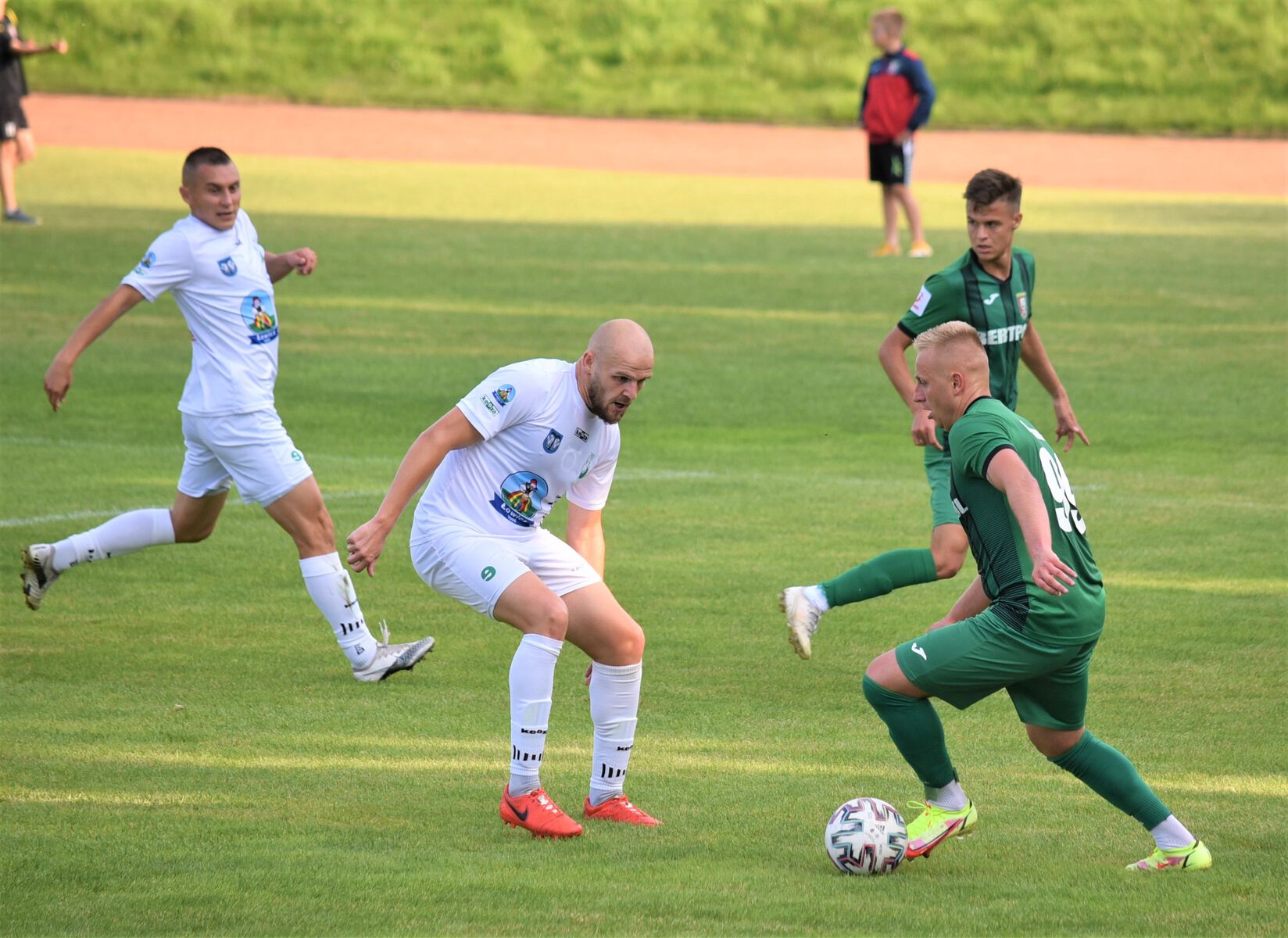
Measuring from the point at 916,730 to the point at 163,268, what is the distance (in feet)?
14.0

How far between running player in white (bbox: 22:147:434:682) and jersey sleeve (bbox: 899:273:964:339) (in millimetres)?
2521

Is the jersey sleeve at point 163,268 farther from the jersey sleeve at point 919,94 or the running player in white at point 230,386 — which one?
the jersey sleeve at point 919,94

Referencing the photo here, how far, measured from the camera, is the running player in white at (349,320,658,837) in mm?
5797

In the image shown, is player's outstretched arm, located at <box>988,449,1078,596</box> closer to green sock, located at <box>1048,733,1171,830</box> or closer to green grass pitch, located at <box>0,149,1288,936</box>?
green sock, located at <box>1048,733,1171,830</box>

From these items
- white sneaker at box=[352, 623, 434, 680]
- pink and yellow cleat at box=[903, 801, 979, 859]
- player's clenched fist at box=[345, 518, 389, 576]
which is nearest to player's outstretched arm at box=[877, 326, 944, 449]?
white sneaker at box=[352, 623, 434, 680]

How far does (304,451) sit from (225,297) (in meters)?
4.85

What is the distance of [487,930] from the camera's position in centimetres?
487

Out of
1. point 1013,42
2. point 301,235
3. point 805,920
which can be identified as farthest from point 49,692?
point 1013,42

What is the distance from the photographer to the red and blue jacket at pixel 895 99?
2266 centimetres

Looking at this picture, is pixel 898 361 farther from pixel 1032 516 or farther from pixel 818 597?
pixel 1032 516

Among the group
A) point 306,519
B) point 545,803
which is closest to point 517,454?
point 545,803

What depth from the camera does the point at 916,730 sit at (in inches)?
217

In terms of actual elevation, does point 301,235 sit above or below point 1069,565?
below

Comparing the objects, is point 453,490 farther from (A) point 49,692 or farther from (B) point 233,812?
(A) point 49,692
